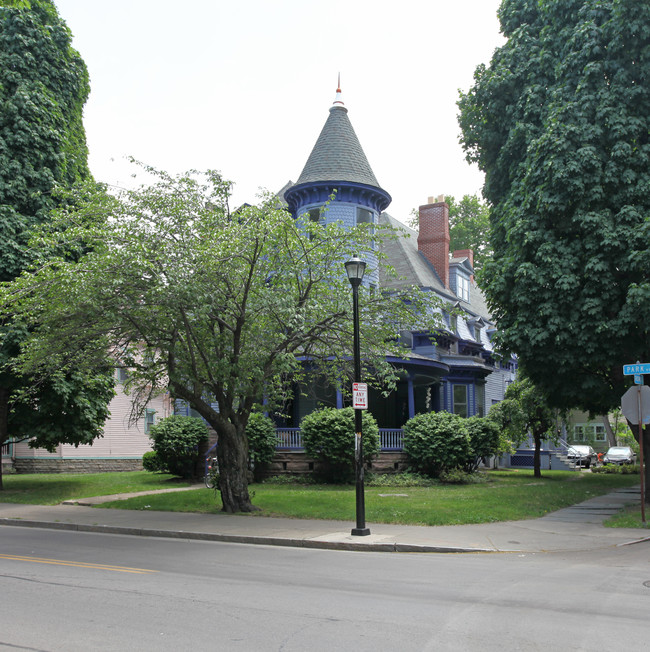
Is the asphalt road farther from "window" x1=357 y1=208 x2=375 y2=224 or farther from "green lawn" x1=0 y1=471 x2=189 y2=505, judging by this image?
"window" x1=357 y1=208 x2=375 y2=224

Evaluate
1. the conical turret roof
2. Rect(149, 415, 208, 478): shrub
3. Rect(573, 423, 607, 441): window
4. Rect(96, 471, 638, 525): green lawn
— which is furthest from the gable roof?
Rect(573, 423, 607, 441): window

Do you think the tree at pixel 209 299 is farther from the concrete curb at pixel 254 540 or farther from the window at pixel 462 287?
the window at pixel 462 287

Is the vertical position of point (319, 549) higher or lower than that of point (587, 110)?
lower

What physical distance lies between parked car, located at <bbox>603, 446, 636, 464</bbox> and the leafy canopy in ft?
81.6

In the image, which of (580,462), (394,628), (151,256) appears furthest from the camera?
(580,462)

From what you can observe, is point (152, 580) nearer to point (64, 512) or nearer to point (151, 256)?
point (151, 256)

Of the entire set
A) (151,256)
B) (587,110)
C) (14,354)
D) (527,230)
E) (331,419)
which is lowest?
(331,419)

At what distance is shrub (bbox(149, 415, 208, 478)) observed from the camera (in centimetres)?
2439

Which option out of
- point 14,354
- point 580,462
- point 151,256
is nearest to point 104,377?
point 14,354

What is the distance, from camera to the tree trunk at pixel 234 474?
16125 millimetres

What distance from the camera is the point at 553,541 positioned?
481 inches

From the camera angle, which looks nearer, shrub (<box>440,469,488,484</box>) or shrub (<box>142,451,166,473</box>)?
shrub (<box>440,469,488,484</box>)

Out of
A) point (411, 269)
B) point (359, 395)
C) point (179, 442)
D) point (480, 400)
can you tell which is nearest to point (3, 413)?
point (179, 442)

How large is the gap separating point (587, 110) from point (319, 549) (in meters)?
12.0
